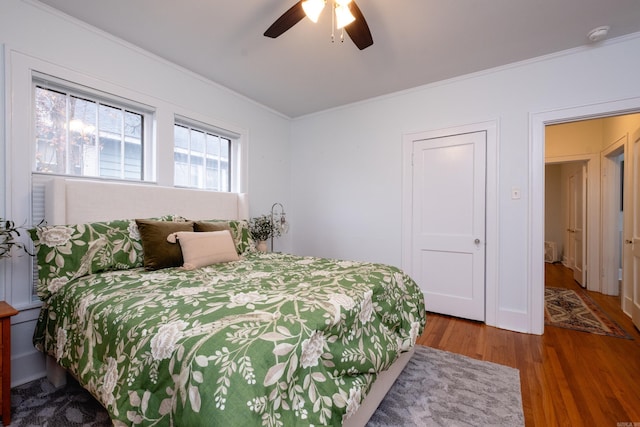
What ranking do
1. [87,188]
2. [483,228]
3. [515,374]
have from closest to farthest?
[515,374] → [87,188] → [483,228]

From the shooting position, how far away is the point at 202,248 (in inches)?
84.7

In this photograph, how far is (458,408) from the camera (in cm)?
166

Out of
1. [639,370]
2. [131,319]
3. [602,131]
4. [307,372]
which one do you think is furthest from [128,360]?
[602,131]

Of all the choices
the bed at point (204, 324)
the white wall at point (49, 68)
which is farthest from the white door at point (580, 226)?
the white wall at point (49, 68)

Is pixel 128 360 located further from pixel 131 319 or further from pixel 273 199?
pixel 273 199

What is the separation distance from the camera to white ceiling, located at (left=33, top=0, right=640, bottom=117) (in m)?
2.05

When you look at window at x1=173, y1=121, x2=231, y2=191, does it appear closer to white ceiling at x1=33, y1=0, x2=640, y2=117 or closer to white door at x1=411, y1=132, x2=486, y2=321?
white ceiling at x1=33, y1=0, x2=640, y2=117

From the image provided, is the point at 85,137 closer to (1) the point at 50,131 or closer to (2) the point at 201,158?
(1) the point at 50,131

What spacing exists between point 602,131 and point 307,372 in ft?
17.7

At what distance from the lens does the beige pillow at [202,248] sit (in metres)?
2.09

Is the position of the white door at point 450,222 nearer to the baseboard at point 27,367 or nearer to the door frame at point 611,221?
the door frame at point 611,221

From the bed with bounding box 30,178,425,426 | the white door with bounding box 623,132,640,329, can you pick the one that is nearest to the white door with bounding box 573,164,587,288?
the white door with bounding box 623,132,640,329

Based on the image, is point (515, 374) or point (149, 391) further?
point (515, 374)

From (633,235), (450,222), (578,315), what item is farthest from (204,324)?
(633,235)
